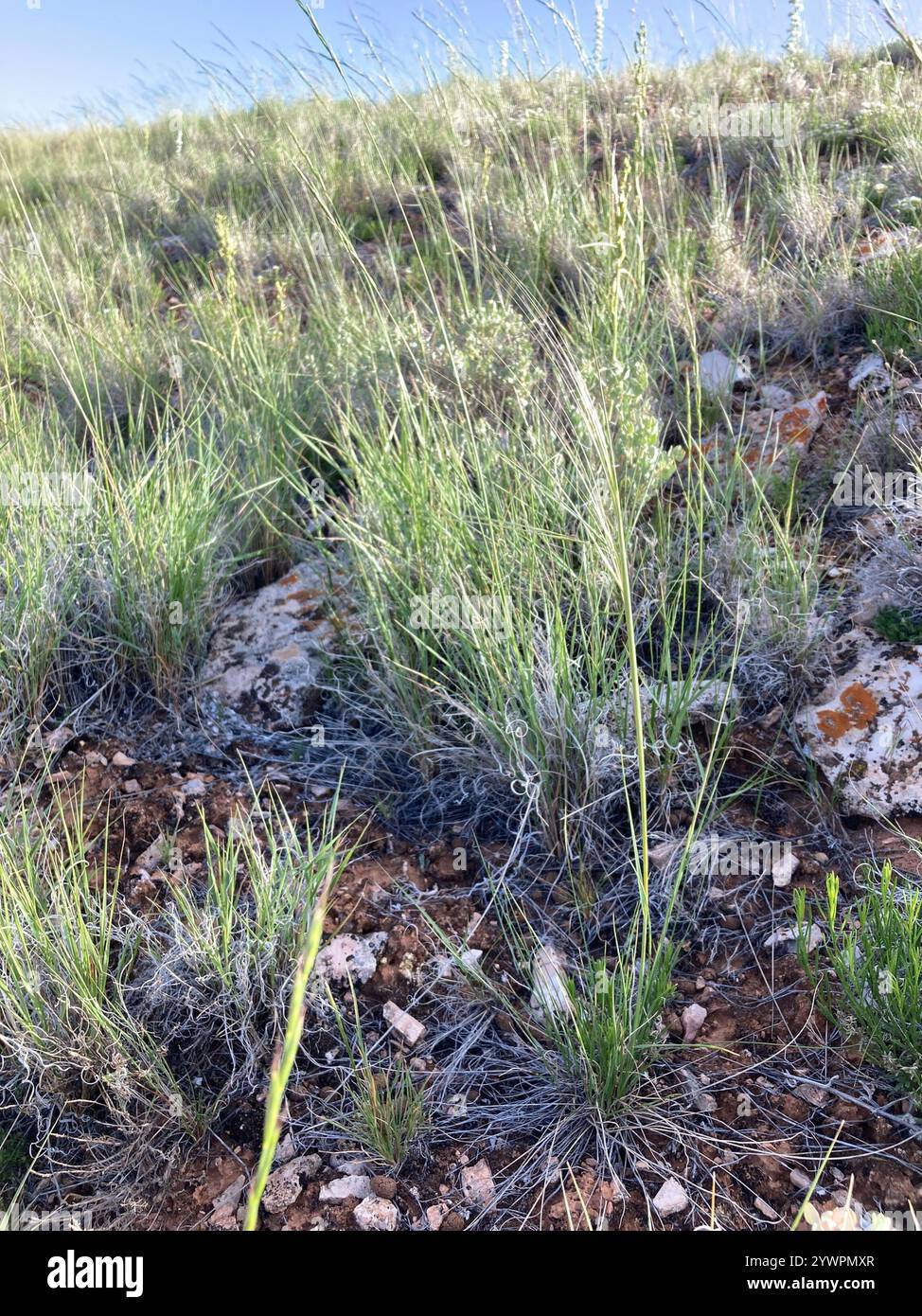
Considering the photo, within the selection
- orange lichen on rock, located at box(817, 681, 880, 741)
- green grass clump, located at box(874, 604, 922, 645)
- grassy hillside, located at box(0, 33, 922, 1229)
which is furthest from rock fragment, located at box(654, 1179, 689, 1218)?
green grass clump, located at box(874, 604, 922, 645)

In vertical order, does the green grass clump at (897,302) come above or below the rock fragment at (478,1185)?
above

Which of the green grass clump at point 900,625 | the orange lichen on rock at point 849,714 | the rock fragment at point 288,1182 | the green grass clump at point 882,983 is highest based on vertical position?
the green grass clump at point 900,625

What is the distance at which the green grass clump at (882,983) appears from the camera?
59.6 inches

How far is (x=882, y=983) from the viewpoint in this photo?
1.60 metres

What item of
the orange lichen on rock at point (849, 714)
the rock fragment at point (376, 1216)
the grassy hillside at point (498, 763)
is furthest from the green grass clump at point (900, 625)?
the rock fragment at point (376, 1216)

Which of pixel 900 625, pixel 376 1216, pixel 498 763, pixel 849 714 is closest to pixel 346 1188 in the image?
pixel 376 1216

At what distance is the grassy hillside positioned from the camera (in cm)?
158

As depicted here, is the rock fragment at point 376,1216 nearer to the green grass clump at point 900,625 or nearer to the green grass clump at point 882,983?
the green grass clump at point 882,983

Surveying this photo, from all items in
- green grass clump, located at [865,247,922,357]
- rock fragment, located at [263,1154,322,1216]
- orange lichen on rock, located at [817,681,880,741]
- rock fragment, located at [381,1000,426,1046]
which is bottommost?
rock fragment, located at [263,1154,322,1216]

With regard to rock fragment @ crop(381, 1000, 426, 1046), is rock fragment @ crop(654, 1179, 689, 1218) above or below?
below

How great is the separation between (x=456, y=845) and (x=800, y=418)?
2.04 m

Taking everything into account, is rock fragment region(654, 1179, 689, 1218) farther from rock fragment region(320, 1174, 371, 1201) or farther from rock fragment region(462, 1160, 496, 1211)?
rock fragment region(320, 1174, 371, 1201)

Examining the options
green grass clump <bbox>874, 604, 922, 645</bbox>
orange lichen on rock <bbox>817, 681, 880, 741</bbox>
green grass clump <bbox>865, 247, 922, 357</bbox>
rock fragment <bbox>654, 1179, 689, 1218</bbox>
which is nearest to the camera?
rock fragment <bbox>654, 1179, 689, 1218</bbox>
